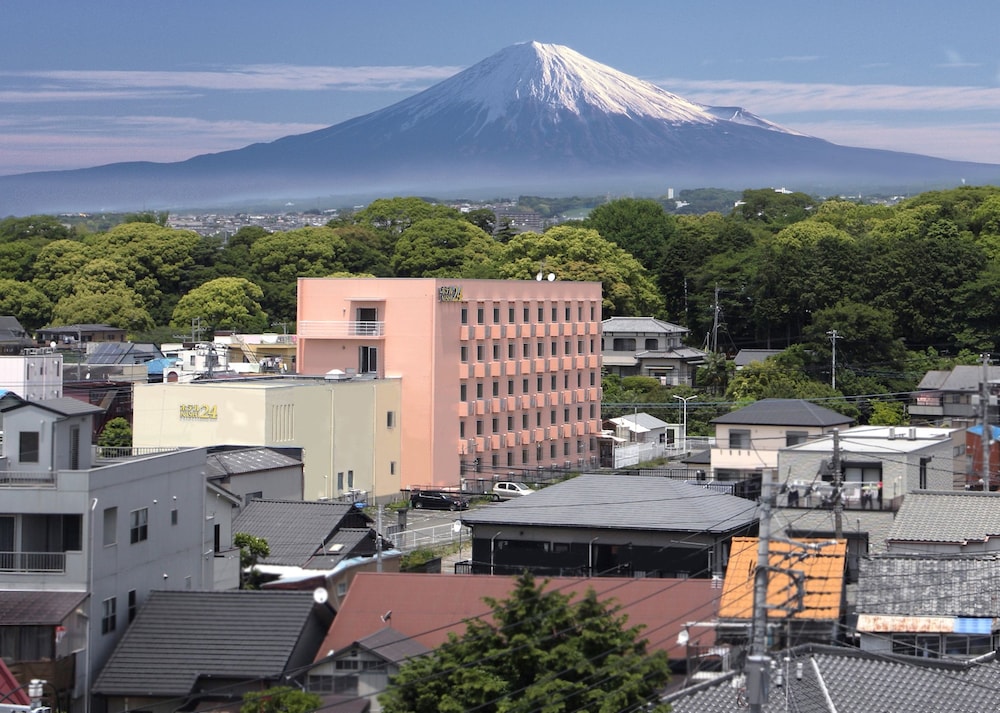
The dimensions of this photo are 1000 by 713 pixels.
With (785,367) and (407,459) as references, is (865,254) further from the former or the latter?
(407,459)

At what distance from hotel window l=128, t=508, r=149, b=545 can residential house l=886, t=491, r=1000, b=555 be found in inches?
349

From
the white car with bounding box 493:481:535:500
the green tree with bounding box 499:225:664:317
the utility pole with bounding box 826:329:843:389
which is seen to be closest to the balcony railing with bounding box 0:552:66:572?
the white car with bounding box 493:481:535:500

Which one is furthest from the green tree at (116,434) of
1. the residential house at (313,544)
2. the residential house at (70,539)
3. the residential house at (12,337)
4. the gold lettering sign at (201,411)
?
the residential house at (70,539)

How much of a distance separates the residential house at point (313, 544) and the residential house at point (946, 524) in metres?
6.56

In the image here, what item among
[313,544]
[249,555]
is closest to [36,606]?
[249,555]

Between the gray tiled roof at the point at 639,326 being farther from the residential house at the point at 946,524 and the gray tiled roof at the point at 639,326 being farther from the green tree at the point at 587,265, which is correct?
the residential house at the point at 946,524

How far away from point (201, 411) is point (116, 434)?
560cm

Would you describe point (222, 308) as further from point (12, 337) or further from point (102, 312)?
point (12, 337)

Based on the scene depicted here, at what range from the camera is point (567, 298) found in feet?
148

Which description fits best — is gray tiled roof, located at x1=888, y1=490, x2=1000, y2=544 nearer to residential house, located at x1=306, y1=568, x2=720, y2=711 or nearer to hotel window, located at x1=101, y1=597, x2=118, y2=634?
residential house, located at x1=306, y1=568, x2=720, y2=711

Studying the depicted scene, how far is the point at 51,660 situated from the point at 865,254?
44.2 meters

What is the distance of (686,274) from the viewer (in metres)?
A: 62.9

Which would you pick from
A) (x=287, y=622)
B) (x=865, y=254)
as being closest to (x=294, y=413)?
(x=287, y=622)

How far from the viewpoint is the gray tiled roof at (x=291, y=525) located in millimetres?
20969
